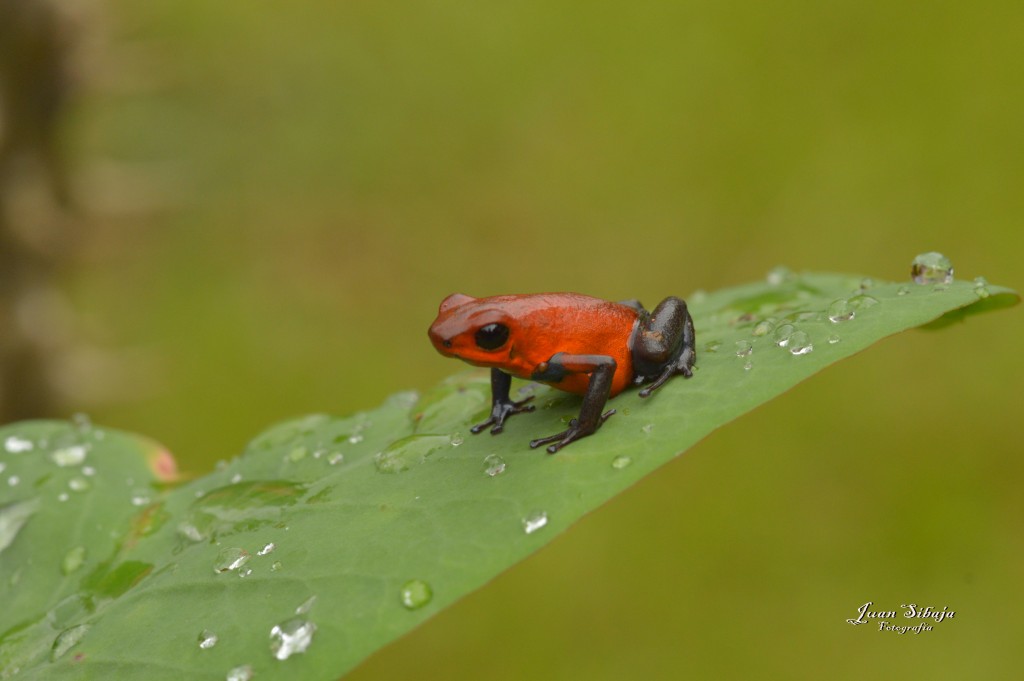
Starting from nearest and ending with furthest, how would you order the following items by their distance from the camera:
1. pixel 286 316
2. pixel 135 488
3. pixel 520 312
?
pixel 520 312 → pixel 135 488 → pixel 286 316

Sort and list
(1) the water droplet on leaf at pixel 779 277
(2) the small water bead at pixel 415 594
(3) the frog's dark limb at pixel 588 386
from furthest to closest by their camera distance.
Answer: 1. (1) the water droplet on leaf at pixel 779 277
2. (3) the frog's dark limb at pixel 588 386
3. (2) the small water bead at pixel 415 594

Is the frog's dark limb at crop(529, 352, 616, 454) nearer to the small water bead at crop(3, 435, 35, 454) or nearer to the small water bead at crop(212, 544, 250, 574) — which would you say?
the small water bead at crop(212, 544, 250, 574)

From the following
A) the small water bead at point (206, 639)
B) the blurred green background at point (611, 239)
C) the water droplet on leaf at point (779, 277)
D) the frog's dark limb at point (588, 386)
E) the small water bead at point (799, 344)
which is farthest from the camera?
the blurred green background at point (611, 239)

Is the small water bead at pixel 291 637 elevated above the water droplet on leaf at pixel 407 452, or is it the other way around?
the water droplet on leaf at pixel 407 452

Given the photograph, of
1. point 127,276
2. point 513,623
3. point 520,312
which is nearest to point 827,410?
point 513,623

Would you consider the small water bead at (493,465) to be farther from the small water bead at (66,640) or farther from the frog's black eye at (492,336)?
the small water bead at (66,640)

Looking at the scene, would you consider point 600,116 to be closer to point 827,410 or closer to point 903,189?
point 903,189

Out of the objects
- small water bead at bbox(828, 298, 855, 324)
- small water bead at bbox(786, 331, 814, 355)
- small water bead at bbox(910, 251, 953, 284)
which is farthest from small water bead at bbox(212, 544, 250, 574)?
small water bead at bbox(910, 251, 953, 284)

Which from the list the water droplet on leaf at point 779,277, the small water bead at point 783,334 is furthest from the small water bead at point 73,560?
the water droplet on leaf at point 779,277
